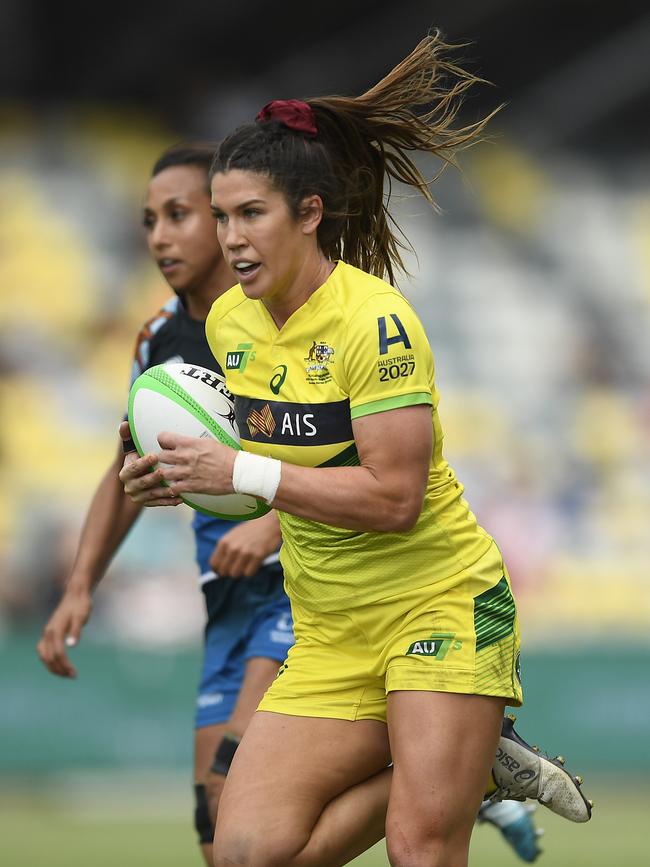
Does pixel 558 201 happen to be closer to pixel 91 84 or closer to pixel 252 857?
pixel 91 84

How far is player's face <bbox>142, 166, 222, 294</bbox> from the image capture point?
5500 mm

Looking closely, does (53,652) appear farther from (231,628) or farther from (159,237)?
(159,237)

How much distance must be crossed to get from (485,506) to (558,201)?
4.39 meters

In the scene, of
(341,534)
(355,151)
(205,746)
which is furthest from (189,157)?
(205,746)

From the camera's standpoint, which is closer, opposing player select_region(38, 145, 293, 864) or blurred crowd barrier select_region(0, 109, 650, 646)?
opposing player select_region(38, 145, 293, 864)

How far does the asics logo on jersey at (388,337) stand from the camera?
156 inches

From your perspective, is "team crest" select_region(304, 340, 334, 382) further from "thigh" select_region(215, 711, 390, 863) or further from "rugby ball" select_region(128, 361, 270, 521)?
"thigh" select_region(215, 711, 390, 863)

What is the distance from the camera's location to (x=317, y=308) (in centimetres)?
415

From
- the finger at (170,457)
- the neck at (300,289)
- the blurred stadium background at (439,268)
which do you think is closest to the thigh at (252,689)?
the finger at (170,457)

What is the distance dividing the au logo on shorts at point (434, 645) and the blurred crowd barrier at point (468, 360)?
825 cm

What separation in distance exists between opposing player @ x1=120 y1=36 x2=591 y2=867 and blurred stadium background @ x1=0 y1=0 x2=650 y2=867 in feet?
23.2

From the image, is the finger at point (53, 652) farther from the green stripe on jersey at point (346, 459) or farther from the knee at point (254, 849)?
the green stripe on jersey at point (346, 459)

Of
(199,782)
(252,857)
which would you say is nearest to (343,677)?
(252,857)

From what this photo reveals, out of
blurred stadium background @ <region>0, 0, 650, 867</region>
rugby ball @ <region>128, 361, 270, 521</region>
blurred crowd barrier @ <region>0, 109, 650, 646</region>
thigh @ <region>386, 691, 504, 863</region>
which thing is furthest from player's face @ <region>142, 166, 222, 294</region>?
blurred crowd barrier @ <region>0, 109, 650, 646</region>
